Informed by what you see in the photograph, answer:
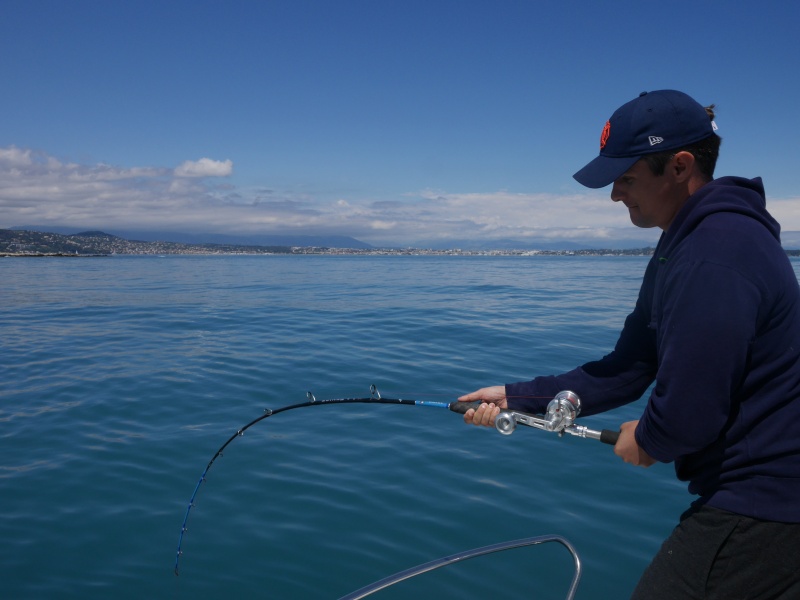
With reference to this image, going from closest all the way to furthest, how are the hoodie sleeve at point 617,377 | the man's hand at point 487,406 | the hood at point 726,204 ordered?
the hood at point 726,204 < the hoodie sleeve at point 617,377 < the man's hand at point 487,406

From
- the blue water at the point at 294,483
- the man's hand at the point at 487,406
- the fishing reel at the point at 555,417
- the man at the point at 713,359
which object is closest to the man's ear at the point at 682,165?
the man at the point at 713,359

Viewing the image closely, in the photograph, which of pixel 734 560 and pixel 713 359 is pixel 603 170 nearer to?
pixel 713 359

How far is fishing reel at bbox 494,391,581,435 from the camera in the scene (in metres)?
2.46

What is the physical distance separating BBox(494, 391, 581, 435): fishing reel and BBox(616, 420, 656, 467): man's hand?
46 centimetres

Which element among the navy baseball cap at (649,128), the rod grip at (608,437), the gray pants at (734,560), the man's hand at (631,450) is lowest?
the gray pants at (734,560)

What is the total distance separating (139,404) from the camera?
865cm

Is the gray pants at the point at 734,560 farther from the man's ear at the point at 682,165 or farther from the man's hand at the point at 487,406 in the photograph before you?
the man's ear at the point at 682,165

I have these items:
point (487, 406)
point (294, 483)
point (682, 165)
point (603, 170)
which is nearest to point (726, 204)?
point (682, 165)

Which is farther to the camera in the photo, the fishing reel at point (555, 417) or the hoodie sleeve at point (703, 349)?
the fishing reel at point (555, 417)

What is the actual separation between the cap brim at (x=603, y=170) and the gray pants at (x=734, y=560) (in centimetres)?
110

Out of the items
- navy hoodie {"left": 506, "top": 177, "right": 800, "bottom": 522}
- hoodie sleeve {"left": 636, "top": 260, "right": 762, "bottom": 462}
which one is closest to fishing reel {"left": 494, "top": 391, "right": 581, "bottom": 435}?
navy hoodie {"left": 506, "top": 177, "right": 800, "bottom": 522}

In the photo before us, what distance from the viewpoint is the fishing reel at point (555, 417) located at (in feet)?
8.07

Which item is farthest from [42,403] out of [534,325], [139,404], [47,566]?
[534,325]

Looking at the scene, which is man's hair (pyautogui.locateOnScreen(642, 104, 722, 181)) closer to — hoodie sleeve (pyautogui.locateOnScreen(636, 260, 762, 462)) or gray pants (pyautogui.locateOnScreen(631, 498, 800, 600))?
hoodie sleeve (pyautogui.locateOnScreen(636, 260, 762, 462))
